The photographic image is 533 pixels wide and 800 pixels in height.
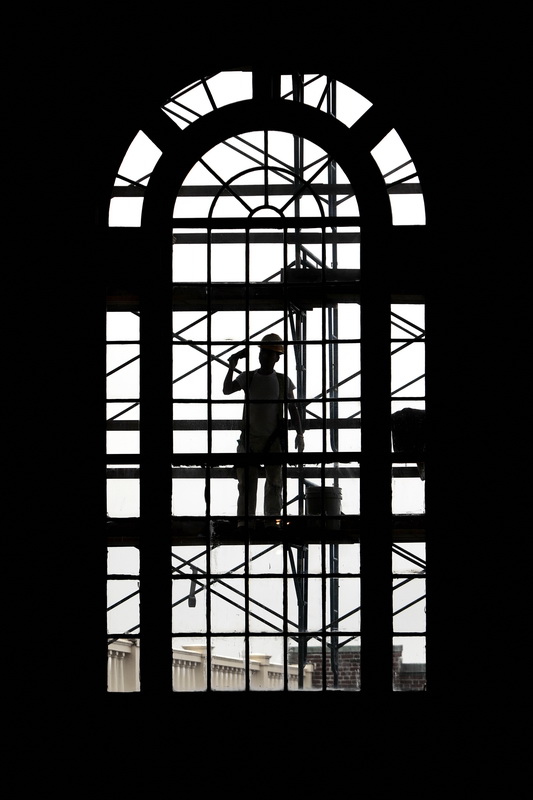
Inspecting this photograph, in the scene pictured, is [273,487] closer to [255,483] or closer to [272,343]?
[255,483]

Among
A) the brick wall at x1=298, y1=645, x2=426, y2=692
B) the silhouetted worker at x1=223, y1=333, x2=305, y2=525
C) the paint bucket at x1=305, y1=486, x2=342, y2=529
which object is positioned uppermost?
the silhouetted worker at x1=223, y1=333, x2=305, y2=525

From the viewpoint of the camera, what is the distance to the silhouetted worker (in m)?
5.08

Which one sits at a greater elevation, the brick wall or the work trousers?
the work trousers

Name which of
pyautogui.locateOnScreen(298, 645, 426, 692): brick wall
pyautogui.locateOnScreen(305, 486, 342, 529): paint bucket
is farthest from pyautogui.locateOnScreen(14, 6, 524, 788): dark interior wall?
pyautogui.locateOnScreen(305, 486, 342, 529): paint bucket

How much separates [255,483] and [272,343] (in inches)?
29.5

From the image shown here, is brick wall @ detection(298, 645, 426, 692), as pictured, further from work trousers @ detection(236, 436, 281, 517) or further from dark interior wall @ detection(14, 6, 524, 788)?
work trousers @ detection(236, 436, 281, 517)

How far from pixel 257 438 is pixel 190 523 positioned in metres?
0.57

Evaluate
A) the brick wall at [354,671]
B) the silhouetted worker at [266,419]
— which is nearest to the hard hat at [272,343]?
the silhouetted worker at [266,419]
